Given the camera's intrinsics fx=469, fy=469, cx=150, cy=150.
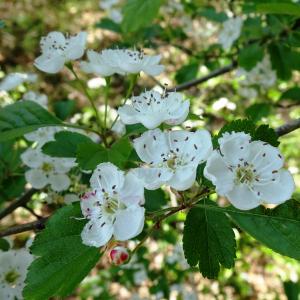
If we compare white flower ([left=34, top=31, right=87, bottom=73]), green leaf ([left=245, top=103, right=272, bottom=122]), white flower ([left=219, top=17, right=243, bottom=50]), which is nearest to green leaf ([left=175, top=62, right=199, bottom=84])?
white flower ([left=219, top=17, right=243, bottom=50])

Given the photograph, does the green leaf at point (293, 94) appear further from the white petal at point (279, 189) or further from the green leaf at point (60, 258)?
the green leaf at point (60, 258)

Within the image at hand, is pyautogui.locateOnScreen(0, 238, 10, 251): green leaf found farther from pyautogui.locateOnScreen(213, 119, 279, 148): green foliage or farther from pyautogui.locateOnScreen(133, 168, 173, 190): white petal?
pyautogui.locateOnScreen(213, 119, 279, 148): green foliage

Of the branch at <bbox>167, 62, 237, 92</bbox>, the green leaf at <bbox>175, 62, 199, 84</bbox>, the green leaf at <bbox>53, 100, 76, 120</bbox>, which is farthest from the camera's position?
the green leaf at <bbox>175, 62, 199, 84</bbox>

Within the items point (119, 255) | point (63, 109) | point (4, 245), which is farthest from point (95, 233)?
point (63, 109)

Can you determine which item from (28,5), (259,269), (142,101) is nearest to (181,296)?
(259,269)

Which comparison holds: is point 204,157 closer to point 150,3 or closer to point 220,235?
point 220,235

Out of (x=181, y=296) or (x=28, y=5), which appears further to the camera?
(x=28, y=5)
